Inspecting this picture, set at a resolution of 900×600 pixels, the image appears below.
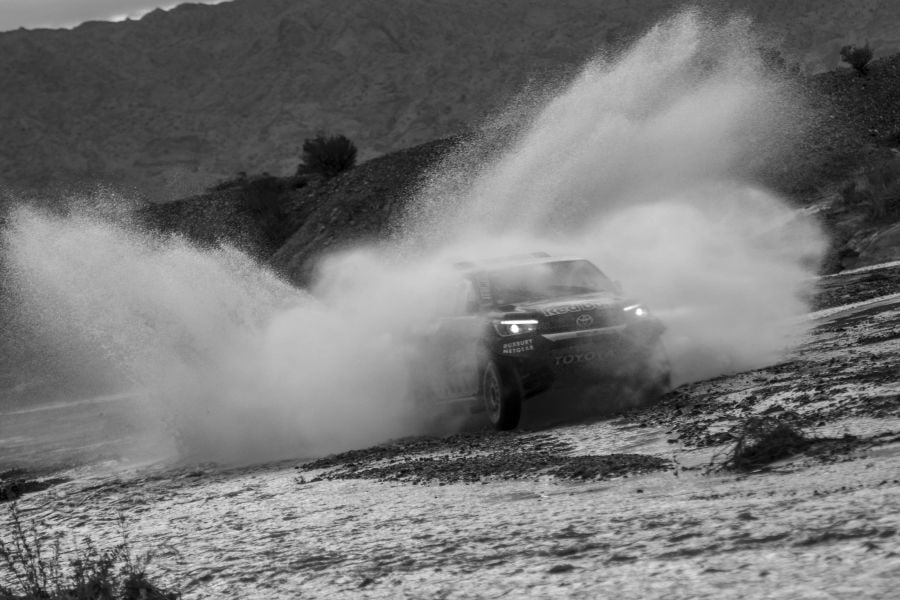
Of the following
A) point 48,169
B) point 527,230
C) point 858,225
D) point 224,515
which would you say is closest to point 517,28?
point 48,169

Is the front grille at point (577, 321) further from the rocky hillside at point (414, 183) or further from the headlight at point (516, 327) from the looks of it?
the rocky hillside at point (414, 183)

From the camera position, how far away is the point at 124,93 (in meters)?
93.9

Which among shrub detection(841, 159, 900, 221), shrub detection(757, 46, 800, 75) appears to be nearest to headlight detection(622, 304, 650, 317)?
shrub detection(841, 159, 900, 221)

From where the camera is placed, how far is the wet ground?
513 cm

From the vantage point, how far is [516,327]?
38.1ft

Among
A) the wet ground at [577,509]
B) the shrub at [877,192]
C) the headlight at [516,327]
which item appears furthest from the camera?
the shrub at [877,192]

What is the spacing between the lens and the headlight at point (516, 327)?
1158 cm

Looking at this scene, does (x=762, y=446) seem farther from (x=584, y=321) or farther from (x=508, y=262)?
(x=508, y=262)

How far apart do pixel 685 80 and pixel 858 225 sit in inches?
504

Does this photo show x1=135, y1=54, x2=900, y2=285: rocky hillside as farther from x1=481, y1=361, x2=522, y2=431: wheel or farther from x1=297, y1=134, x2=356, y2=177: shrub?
x1=481, y1=361, x2=522, y2=431: wheel

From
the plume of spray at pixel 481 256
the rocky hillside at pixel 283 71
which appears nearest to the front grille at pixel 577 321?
the plume of spray at pixel 481 256

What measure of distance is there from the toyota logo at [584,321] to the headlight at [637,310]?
41 cm

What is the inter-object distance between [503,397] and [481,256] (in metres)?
8.31

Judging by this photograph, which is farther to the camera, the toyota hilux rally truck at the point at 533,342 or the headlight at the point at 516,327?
the headlight at the point at 516,327
